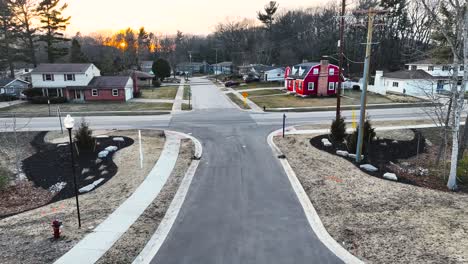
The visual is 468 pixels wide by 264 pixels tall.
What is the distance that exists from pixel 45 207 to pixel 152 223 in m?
4.94

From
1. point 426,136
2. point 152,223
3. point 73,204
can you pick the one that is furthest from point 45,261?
point 426,136

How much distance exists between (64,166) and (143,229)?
994 cm

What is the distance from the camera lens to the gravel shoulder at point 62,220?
778 centimetres

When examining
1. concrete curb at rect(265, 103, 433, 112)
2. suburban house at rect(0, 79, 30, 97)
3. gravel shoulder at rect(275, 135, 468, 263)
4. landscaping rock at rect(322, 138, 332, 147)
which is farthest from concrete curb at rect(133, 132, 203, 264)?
suburban house at rect(0, 79, 30, 97)

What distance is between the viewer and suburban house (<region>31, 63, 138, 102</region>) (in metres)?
42.2

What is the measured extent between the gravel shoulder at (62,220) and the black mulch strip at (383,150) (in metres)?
10.1

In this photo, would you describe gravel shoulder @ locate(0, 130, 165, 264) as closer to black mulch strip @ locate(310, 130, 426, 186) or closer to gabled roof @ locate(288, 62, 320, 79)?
black mulch strip @ locate(310, 130, 426, 186)

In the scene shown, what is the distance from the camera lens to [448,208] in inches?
408

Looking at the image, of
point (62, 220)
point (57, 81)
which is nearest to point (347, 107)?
point (62, 220)

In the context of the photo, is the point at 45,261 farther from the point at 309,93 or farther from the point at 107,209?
the point at 309,93

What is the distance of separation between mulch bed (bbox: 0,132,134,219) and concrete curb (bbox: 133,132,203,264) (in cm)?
376

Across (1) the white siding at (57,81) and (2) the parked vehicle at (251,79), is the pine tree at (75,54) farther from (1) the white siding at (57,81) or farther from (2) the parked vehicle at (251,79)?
(2) the parked vehicle at (251,79)

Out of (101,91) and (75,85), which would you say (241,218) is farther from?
(75,85)

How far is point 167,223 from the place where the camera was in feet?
31.2
